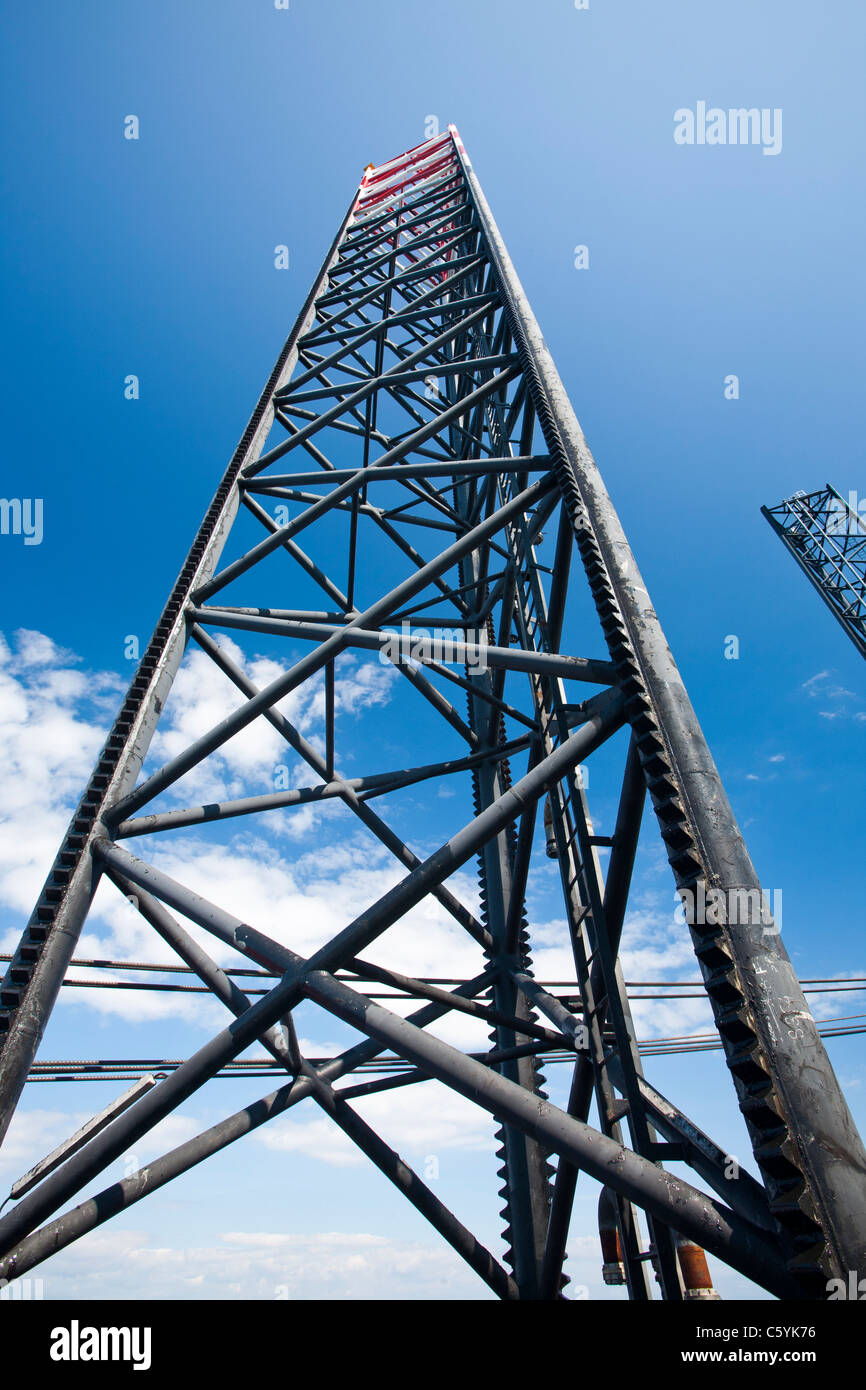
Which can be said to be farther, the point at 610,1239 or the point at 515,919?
the point at 515,919

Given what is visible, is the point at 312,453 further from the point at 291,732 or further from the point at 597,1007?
the point at 597,1007

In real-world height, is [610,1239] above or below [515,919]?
below

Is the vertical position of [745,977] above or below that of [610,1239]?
above

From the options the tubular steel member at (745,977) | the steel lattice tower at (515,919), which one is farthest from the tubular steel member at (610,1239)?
the tubular steel member at (745,977)

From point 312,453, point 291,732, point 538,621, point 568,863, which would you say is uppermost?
point 312,453

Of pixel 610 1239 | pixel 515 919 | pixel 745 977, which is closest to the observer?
pixel 745 977

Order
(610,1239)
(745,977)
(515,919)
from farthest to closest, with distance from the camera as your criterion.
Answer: (515,919), (610,1239), (745,977)

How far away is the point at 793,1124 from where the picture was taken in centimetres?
218

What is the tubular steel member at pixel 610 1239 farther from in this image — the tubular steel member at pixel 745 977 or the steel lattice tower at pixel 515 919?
the tubular steel member at pixel 745 977

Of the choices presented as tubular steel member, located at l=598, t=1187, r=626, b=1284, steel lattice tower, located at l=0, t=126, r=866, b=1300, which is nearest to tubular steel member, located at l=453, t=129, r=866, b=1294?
steel lattice tower, located at l=0, t=126, r=866, b=1300

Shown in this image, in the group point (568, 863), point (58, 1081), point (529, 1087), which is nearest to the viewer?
point (568, 863)

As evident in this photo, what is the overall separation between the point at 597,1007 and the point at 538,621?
271 cm
